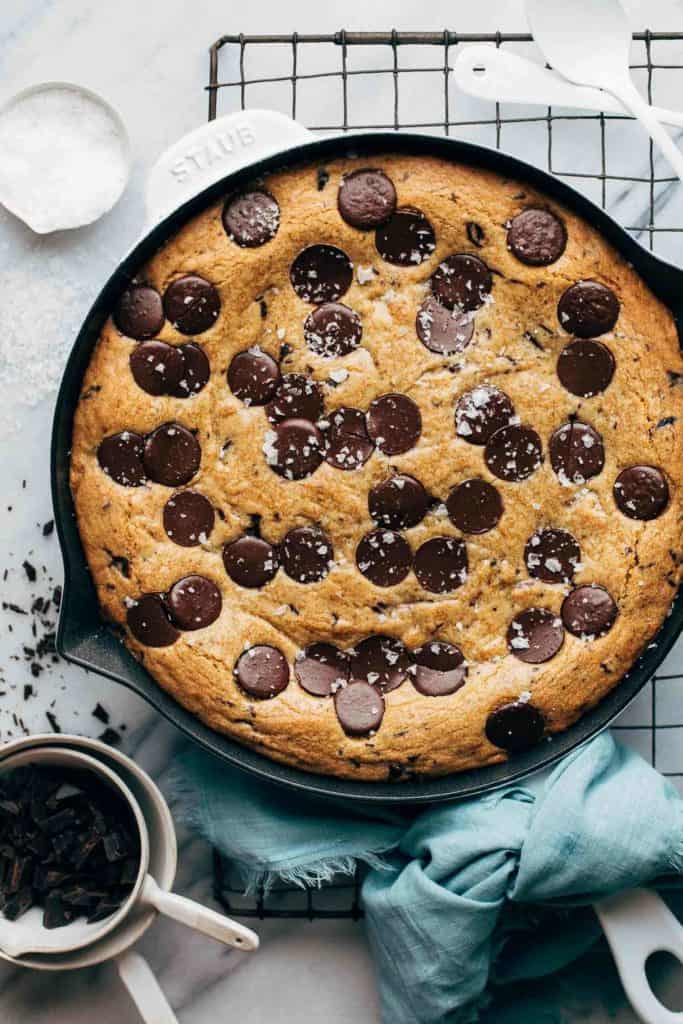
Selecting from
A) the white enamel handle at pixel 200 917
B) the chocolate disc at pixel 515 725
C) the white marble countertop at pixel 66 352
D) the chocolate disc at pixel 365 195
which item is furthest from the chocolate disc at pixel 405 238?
the white enamel handle at pixel 200 917

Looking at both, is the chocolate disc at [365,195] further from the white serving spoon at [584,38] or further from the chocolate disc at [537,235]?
the white serving spoon at [584,38]

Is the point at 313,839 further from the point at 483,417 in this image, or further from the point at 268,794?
the point at 483,417

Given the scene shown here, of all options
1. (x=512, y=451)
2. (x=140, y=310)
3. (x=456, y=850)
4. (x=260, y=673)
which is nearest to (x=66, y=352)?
(x=140, y=310)

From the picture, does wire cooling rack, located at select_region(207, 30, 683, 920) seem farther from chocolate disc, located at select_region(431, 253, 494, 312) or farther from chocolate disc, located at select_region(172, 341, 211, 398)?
chocolate disc, located at select_region(172, 341, 211, 398)

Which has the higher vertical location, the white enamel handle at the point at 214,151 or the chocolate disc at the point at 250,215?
the white enamel handle at the point at 214,151

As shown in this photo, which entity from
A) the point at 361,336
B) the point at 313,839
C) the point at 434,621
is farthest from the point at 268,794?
the point at 361,336

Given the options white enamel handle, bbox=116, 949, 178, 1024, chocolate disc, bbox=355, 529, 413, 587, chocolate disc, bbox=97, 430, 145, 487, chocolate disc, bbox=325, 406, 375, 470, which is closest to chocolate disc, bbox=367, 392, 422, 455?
chocolate disc, bbox=325, 406, 375, 470

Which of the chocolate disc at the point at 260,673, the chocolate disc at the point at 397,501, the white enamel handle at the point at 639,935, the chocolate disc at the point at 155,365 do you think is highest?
the chocolate disc at the point at 155,365
